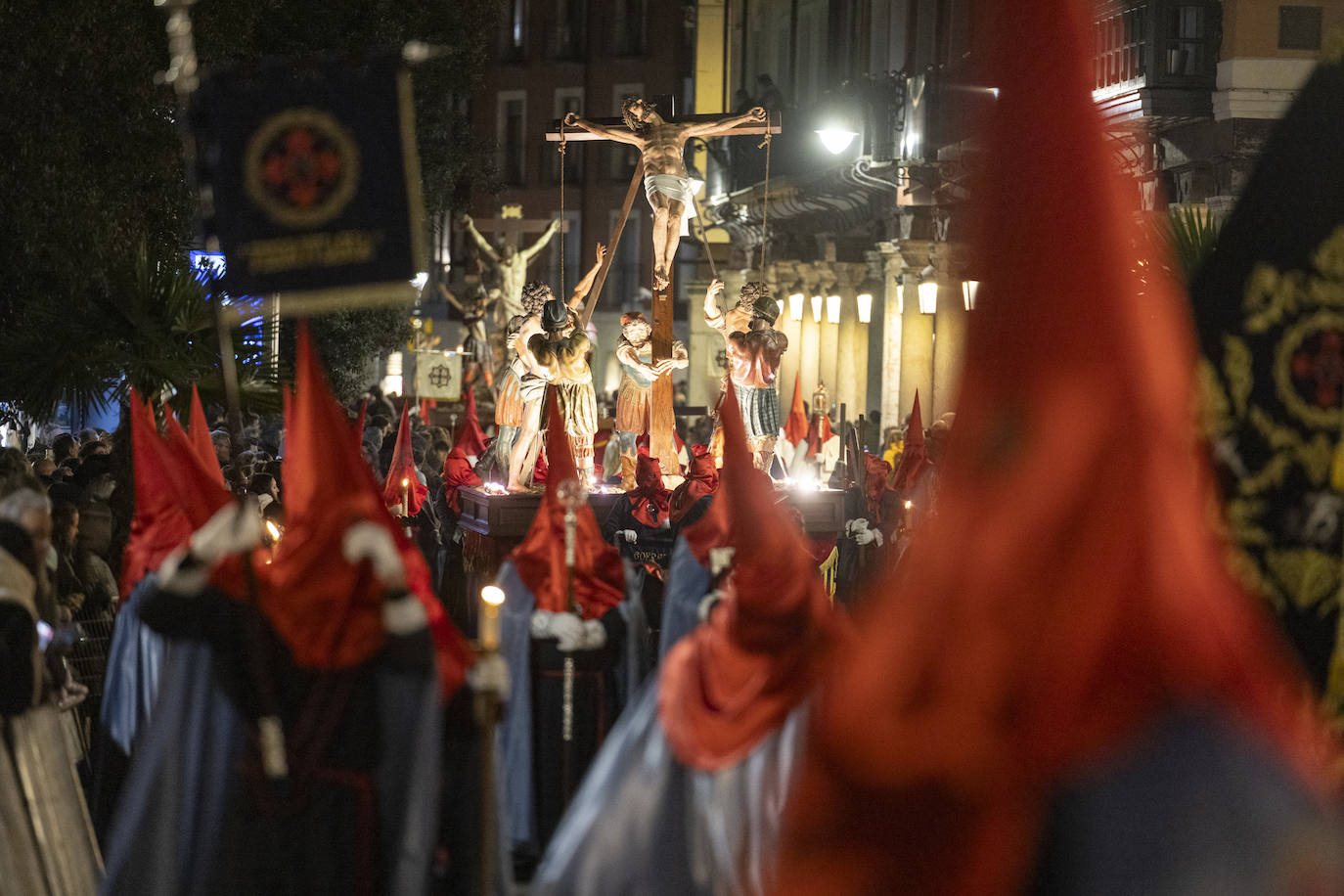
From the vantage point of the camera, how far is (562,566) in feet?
20.8

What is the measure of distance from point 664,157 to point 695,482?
3.98 meters

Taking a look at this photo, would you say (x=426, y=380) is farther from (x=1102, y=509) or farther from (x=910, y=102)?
(x=1102, y=509)

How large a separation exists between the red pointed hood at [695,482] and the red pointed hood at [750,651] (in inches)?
198

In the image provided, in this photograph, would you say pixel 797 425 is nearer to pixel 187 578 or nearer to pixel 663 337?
pixel 663 337

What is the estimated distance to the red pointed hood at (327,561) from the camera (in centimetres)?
421

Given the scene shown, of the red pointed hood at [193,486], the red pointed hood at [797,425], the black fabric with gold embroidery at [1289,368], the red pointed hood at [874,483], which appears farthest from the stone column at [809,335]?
the black fabric with gold embroidery at [1289,368]

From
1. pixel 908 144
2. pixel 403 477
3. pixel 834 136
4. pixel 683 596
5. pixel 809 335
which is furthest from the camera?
pixel 809 335

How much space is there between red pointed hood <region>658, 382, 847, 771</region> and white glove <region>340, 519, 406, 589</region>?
29.0 inches

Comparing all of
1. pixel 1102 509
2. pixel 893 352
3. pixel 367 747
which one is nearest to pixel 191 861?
pixel 367 747

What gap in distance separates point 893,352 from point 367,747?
18464 millimetres

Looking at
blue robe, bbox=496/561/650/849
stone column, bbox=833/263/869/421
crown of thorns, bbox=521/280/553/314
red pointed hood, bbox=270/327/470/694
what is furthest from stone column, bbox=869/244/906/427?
red pointed hood, bbox=270/327/470/694

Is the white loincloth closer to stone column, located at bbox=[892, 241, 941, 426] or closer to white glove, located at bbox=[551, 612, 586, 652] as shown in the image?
white glove, located at bbox=[551, 612, 586, 652]

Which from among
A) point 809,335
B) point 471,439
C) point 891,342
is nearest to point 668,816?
point 471,439

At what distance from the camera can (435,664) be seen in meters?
4.20
